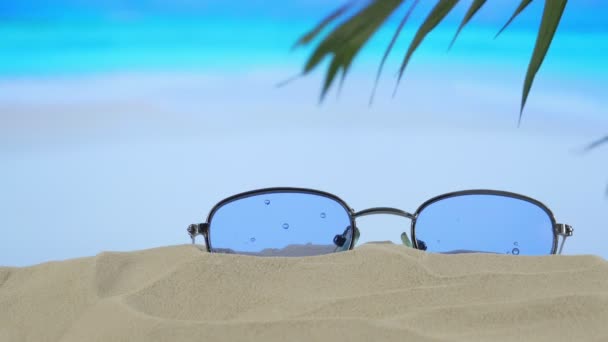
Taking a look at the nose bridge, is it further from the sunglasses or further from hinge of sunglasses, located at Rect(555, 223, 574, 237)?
hinge of sunglasses, located at Rect(555, 223, 574, 237)

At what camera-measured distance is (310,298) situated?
0.75 metres

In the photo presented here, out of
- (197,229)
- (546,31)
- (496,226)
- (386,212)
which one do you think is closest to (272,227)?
(197,229)

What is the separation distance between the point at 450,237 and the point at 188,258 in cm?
51

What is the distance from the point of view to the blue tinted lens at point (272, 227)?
1167 mm

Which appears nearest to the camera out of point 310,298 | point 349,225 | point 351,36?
point 310,298

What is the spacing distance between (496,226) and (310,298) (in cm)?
55

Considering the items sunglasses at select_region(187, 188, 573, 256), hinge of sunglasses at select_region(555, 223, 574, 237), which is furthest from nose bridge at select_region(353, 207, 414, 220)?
hinge of sunglasses at select_region(555, 223, 574, 237)

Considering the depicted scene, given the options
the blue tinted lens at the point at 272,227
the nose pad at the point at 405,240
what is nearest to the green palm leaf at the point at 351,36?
the blue tinted lens at the point at 272,227

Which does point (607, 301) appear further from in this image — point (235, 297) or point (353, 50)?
point (353, 50)

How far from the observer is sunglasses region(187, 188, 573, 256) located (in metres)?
1.17

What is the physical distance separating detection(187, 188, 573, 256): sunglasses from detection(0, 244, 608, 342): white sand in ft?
0.75

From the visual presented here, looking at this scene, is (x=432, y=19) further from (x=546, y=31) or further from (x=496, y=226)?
(x=496, y=226)

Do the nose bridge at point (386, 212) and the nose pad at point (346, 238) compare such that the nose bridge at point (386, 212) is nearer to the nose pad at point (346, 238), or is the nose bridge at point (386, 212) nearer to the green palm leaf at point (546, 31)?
the nose pad at point (346, 238)

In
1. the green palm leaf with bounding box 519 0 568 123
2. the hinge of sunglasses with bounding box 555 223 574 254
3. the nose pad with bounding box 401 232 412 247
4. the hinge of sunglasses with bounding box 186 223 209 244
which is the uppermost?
the green palm leaf with bounding box 519 0 568 123
